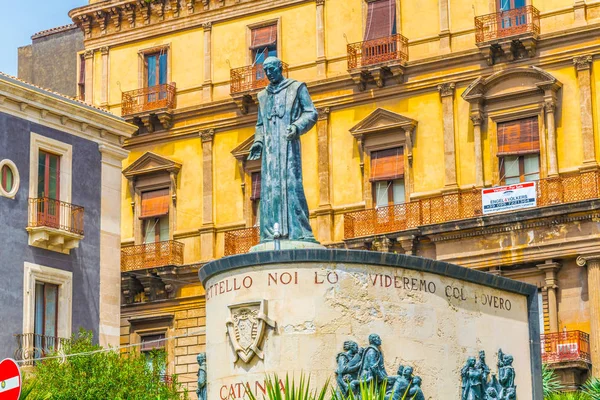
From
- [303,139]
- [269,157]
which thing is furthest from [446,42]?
[269,157]

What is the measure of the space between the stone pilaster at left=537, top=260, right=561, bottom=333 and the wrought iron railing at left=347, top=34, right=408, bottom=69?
7.08 meters

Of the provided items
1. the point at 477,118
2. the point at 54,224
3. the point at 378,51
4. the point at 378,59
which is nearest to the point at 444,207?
the point at 477,118

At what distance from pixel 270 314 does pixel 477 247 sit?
61.8 ft

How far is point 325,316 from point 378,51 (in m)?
22.2

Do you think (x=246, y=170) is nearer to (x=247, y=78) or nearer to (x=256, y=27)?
(x=247, y=78)

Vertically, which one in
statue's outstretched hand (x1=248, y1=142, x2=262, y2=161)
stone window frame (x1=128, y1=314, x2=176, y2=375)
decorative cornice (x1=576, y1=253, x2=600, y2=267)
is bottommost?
statue's outstretched hand (x1=248, y1=142, x2=262, y2=161)

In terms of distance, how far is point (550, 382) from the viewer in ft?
112

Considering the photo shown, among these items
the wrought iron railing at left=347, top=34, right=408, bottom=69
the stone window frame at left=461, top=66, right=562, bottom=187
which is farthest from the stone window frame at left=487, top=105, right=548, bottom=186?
the wrought iron railing at left=347, top=34, right=408, bottom=69

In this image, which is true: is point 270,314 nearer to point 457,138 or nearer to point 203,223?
point 457,138

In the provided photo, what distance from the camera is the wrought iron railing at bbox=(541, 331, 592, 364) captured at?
37.2 meters

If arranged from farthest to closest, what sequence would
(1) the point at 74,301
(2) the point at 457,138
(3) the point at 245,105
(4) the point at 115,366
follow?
(3) the point at 245,105 < (2) the point at 457,138 < (1) the point at 74,301 < (4) the point at 115,366

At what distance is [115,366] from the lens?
34.5 meters

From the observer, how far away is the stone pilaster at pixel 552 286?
38.3 metres

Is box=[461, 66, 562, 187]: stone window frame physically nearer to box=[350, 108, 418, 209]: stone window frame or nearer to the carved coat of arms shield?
box=[350, 108, 418, 209]: stone window frame
